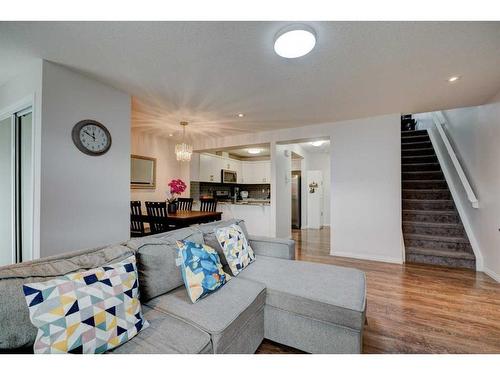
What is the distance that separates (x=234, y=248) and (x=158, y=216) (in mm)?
Result: 1807

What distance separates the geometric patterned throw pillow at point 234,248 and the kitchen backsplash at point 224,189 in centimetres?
364

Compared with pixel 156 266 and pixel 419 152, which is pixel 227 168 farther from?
pixel 156 266

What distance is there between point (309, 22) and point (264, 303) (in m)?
2.00

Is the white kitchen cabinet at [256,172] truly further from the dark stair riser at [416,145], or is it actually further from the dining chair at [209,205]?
the dark stair riser at [416,145]

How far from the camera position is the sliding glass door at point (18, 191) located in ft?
7.42

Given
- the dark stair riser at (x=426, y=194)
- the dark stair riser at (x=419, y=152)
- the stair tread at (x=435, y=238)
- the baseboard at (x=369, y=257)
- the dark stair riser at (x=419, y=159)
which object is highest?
the dark stair riser at (x=419, y=152)

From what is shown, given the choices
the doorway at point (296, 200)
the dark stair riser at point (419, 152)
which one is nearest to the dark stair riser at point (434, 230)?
the dark stair riser at point (419, 152)

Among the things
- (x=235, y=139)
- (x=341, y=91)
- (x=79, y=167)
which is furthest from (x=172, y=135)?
(x=341, y=91)

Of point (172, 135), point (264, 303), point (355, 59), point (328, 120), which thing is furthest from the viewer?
point (172, 135)

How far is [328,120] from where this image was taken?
371 cm

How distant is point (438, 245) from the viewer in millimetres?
3383

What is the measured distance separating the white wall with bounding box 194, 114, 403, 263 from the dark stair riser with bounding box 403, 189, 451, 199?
109cm

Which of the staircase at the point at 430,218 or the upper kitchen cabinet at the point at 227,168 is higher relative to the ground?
the upper kitchen cabinet at the point at 227,168
